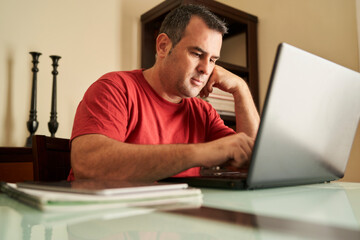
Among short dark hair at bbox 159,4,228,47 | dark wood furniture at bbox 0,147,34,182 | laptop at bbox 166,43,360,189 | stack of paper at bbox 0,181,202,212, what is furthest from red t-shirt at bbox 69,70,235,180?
dark wood furniture at bbox 0,147,34,182

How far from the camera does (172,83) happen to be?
1338 mm

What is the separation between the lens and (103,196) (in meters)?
0.43

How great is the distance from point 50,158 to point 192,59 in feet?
2.09

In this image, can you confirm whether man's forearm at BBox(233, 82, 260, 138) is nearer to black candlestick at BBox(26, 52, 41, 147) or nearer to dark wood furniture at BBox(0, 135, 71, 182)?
dark wood furniture at BBox(0, 135, 71, 182)

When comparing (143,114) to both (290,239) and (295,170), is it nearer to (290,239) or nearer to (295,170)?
(295,170)

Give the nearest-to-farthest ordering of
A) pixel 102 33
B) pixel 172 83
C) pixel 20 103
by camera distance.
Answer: pixel 172 83, pixel 20 103, pixel 102 33

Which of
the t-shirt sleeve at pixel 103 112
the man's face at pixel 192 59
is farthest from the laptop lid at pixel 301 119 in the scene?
the man's face at pixel 192 59

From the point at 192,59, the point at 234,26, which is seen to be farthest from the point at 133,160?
the point at 234,26

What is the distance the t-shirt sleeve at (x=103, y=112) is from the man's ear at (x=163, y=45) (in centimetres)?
34

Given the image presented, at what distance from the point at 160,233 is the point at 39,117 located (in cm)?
196

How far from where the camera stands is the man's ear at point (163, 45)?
1.39 metres

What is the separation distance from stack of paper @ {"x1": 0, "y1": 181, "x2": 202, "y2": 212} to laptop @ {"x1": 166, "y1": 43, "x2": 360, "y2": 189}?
0.64 feet

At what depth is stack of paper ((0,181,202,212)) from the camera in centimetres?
42

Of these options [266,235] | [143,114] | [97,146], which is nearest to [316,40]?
[143,114]
